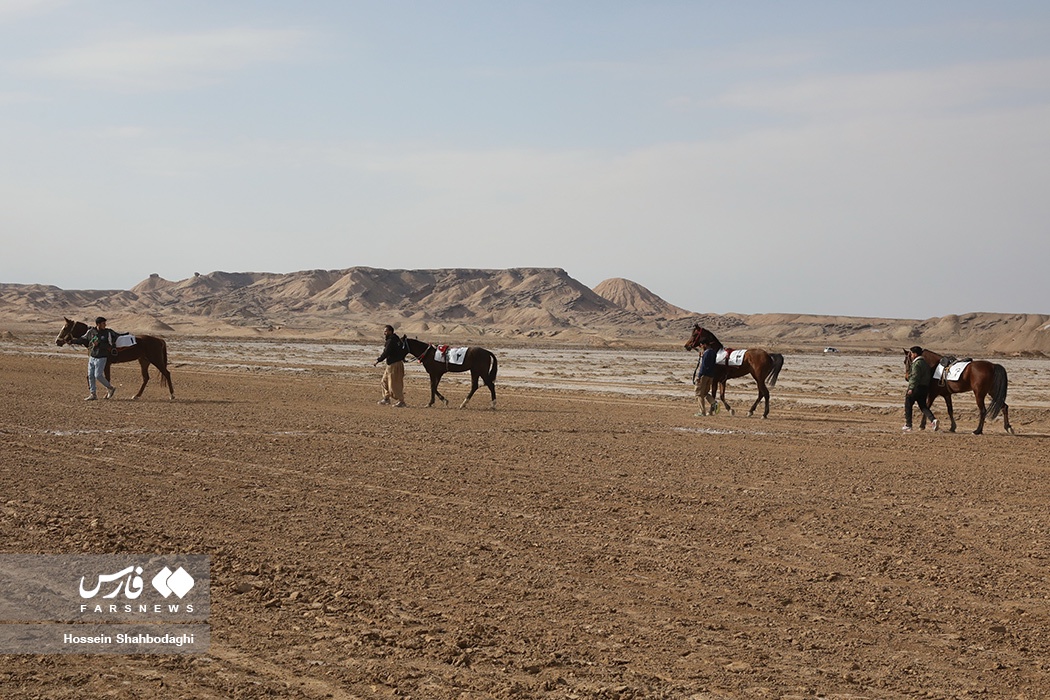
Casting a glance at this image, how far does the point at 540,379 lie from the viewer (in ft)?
121

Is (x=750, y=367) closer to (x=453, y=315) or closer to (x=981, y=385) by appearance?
(x=981, y=385)

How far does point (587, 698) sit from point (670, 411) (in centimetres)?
1800

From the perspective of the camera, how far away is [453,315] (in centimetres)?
15112

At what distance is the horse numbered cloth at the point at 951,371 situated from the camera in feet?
61.8

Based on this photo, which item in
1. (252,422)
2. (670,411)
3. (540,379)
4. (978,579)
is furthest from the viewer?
(540,379)

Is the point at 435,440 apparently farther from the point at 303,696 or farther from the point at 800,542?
the point at 303,696

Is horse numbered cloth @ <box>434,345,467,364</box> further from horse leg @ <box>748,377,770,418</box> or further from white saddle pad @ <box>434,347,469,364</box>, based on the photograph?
horse leg @ <box>748,377,770,418</box>

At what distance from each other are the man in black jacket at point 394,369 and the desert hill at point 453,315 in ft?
257

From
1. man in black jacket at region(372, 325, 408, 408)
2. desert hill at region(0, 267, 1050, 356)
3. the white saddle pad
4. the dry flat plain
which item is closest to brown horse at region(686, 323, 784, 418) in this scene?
the dry flat plain

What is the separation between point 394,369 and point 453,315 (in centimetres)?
12939

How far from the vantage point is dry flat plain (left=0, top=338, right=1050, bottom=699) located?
18.4 ft

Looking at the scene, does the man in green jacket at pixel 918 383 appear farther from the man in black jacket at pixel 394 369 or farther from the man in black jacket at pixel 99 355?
the man in black jacket at pixel 99 355

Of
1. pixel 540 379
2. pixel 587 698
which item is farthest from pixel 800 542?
pixel 540 379

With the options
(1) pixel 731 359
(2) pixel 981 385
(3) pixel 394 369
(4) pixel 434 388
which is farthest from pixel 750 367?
(3) pixel 394 369
